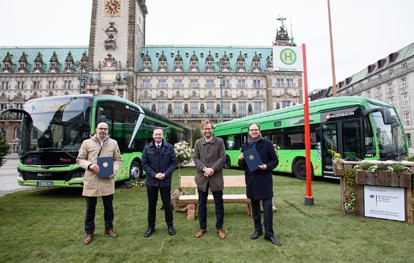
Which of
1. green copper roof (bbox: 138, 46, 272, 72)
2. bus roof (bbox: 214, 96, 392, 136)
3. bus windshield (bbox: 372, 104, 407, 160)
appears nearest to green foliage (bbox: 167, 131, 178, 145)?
bus roof (bbox: 214, 96, 392, 136)

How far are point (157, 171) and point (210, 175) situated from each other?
108 cm

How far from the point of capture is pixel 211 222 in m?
5.43

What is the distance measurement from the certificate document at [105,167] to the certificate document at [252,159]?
258 cm

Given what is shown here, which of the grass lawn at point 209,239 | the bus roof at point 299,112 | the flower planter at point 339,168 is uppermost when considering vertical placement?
the bus roof at point 299,112

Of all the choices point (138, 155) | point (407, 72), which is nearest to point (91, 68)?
point (138, 155)

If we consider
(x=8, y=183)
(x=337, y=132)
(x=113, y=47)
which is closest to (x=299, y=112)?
(x=337, y=132)

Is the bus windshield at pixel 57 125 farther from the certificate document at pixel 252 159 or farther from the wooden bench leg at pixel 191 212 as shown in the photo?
the certificate document at pixel 252 159

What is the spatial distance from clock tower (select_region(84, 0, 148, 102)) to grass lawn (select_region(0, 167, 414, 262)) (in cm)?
4548

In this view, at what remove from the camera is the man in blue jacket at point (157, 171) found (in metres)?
4.62

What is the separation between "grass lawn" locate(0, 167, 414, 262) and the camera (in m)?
3.77

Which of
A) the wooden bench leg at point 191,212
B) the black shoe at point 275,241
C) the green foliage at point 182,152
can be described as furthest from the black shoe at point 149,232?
the green foliage at point 182,152

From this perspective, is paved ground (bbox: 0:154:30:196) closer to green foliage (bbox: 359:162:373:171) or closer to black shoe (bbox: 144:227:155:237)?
black shoe (bbox: 144:227:155:237)

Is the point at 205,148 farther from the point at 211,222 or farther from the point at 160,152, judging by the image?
the point at 211,222

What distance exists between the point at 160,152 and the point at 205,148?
90cm
